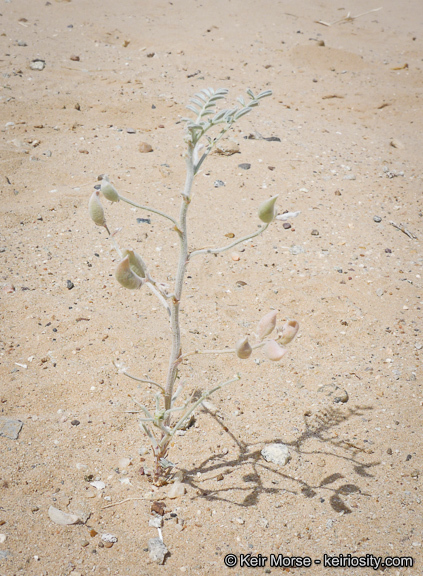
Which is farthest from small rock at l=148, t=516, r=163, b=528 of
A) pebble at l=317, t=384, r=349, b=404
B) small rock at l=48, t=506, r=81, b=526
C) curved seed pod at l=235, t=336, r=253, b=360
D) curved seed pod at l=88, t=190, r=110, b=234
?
curved seed pod at l=88, t=190, r=110, b=234

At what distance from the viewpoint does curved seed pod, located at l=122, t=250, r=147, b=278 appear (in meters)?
1.20

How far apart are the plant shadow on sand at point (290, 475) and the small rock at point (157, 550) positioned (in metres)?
0.21

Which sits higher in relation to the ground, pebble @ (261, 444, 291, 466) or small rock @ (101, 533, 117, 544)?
pebble @ (261, 444, 291, 466)

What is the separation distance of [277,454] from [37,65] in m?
4.35

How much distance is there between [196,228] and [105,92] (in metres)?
2.11

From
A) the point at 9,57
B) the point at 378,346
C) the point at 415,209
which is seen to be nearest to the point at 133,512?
the point at 378,346

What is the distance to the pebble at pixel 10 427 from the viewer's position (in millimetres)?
1738

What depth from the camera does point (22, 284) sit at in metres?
2.45

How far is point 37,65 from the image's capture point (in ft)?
14.9

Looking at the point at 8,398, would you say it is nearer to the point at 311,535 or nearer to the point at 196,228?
the point at 311,535

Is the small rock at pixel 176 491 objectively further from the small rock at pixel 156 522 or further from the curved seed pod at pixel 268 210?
the curved seed pod at pixel 268 210

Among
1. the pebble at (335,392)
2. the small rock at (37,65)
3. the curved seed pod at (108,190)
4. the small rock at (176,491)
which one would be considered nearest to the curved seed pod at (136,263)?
the curved seed pod at (108,190)

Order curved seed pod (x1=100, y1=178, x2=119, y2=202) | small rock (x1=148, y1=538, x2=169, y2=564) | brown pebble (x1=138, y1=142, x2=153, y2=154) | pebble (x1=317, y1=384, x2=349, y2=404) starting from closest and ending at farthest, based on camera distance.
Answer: curved seed pod (x1=100, y1=178, x2=119, y2=202) < small rock (x1=148, y1=538, x2=169, y2=564) < pebble (x1=317, y1=384, x2=349, y2=404) < brown pebble (x1=138, y1=142, x2=153, y2=154)

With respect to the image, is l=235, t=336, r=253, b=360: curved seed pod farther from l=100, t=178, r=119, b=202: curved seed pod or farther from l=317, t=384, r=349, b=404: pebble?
l=317, t=384, r=349, b=404: pebble
